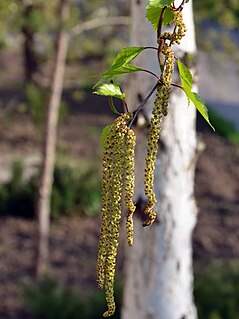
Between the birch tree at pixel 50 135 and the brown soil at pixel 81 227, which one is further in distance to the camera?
the brown soil at pixel 81 227

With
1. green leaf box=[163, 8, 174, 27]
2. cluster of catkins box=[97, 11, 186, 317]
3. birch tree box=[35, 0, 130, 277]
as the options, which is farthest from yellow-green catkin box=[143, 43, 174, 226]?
birch tree box=[35, 0, 130, 277]

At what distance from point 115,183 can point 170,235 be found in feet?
7.36

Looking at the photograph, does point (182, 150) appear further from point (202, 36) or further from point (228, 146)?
point (228, 146)

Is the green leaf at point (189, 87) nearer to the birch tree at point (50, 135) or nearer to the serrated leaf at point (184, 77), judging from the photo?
the serrated leaf at point (184, 77)

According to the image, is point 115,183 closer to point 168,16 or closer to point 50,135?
point 168,16

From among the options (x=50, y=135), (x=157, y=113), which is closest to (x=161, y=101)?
(x=157, y=113)

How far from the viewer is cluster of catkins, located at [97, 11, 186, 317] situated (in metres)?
1.48

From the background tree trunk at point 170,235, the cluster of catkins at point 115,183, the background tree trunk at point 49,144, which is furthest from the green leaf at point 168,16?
the background tree trunk at point 49,144

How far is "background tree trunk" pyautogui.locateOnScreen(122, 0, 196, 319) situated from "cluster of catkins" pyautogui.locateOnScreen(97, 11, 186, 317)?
1995mm

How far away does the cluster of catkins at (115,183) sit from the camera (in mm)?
1480

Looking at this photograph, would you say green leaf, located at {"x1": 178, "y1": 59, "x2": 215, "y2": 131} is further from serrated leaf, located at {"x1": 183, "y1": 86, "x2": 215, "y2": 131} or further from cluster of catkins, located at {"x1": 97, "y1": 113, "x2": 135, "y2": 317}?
cluster of catkins, located at {"x1": 97, "y1": 113, "x2": 135, "y2": 317}

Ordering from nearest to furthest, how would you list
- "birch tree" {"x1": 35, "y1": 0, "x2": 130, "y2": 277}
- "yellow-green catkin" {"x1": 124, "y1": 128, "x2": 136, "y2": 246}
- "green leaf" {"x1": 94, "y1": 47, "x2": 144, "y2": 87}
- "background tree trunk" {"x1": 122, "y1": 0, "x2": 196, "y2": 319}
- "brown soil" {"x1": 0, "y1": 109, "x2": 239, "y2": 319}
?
1. "yellow-green catkin" {"x1": 124, "y1": 128, "x2": 136, "y2": 246}
2. "green leaf" {"x1": 94, "y1": 47, "x2": 144, "y2": 87}
3. "background tree trunk" {"x1": 122, "y1": 0, "x2": 196, "y2": 319}
4. "birch tree" {"x1": 35, "y1": 0, "x2": 130, "y2": 277}
5. "brown soil" {"x1": 0, "y1": 109, "x2": 239, "y2": 319}

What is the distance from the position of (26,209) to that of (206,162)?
3.54m

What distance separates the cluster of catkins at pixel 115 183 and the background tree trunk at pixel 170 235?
6.51 ft
